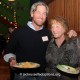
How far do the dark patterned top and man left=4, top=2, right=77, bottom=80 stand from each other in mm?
196

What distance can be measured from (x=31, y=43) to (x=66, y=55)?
16.1 inches

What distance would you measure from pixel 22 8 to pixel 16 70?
1058 centimetres

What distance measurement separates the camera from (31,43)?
2.19 m

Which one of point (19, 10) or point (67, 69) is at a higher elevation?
point (19, 10)

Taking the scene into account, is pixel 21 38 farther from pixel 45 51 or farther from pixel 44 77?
pixel 44 77

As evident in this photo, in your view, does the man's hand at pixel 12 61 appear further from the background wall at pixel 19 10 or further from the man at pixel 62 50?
the background wall at pixel 19 10

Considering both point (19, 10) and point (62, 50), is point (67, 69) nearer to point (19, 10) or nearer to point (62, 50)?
point (62, 50)

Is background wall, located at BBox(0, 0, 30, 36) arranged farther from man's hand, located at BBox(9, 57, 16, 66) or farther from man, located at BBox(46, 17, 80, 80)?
man, located at BBox(46, 17, 80, 80)

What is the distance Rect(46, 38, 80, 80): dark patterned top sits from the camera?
1.96 meters

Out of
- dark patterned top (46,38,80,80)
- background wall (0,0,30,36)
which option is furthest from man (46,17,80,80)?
background wall (0,0,30,36)

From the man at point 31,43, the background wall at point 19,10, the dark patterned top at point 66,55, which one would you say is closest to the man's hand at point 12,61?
the man at point 31,43

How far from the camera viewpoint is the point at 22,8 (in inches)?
485

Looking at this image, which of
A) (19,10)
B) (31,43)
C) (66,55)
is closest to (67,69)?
(66,55)

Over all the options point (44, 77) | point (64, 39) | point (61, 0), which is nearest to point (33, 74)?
point (44, 77)
